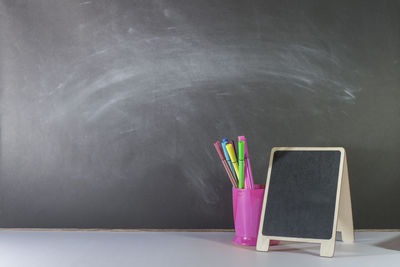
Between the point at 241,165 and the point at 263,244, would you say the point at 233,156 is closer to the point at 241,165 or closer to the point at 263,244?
the point at 241,165

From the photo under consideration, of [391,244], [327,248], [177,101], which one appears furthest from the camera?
[177,101]

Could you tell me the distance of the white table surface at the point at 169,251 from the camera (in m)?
1.13

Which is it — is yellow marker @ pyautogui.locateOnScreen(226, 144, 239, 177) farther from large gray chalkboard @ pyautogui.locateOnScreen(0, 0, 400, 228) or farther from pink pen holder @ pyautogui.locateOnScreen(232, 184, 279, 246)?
large gray chalkboard @ pyautogui.locateOnScreen(0, 0, 400, 228)

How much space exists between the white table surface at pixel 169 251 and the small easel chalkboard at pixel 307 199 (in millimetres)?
44

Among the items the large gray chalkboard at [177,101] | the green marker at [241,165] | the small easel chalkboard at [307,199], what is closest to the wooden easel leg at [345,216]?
the small easel chalkboard at [307,199]

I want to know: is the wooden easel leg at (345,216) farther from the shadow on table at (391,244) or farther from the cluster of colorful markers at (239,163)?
the cluster of colorful markers at (239,163)

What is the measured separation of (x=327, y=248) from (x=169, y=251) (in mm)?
402

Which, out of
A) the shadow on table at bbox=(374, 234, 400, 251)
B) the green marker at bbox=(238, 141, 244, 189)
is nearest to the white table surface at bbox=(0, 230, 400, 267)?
the shadow on table at bbox=(374, 234, 400, 251)

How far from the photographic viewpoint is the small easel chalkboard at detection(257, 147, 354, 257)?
1218 mm

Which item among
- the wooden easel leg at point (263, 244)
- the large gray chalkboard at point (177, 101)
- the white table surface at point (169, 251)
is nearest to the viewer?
the white table surface at point (169, 251)

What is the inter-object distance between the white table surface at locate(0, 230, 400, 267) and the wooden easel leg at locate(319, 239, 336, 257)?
2 cm

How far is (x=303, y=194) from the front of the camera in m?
1.27

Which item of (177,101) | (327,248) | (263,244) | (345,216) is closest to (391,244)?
(345,216)

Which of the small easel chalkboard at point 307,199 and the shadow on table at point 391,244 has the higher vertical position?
the small easel chalkboard at point 307,199
